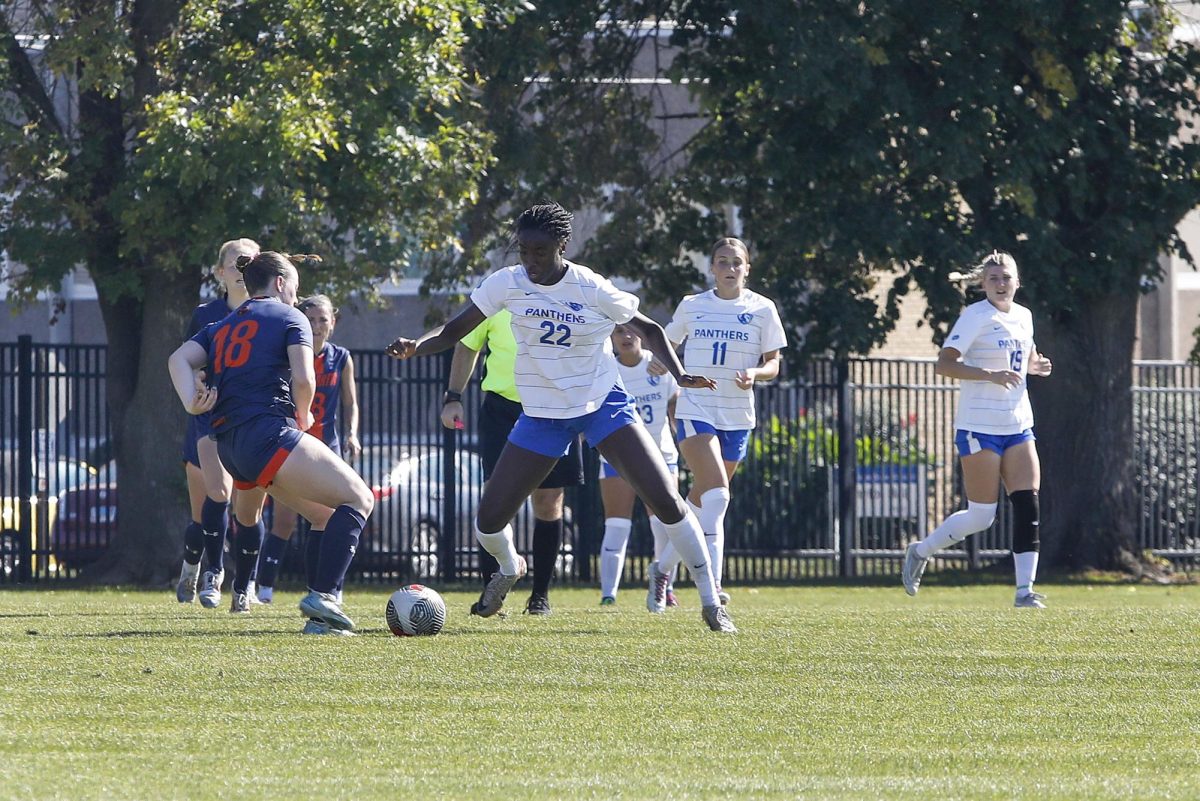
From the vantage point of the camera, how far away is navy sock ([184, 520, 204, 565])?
1129 cm

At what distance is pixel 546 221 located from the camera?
854 cm

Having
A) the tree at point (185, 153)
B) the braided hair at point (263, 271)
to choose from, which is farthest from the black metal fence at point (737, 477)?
the braided hair at point (263, 271)

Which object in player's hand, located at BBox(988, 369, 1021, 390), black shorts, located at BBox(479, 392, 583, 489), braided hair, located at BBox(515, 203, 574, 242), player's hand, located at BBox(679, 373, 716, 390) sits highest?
braided hair, located at BBox(515, 203, 574, 242)

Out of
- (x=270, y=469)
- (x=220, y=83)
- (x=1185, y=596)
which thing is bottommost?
(x=1185, y=596)

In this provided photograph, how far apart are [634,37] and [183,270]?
5.53 metres

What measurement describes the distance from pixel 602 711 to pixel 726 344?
4.95 meters

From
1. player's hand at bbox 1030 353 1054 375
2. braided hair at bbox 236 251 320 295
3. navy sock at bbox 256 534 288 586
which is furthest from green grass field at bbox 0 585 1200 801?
player's hand at bbox 1030 353 1054 375

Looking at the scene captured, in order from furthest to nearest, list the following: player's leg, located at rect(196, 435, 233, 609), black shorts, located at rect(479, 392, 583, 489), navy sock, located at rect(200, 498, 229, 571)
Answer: navy sock, located at rect(200, 498, 229, 571) < player's leg, located at rect(196, 435, 233, 609) < black shorts, located at rect(479, 392, 583, 489)

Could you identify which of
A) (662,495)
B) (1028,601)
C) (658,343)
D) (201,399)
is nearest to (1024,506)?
(1028,601)

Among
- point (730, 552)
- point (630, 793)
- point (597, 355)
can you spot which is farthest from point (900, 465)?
point (630, 793)

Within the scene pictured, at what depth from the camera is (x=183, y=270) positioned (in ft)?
54.3

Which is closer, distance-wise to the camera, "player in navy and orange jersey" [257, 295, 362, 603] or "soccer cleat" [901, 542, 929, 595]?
"player in navy and orange jersey" [257, 295, 362, 603]

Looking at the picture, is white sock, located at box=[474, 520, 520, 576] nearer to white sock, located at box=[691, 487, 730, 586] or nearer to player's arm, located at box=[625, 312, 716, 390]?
player's arm, located at box=[625, 312, 716, 390]

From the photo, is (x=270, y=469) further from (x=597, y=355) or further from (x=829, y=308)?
(x=829, y=308)
